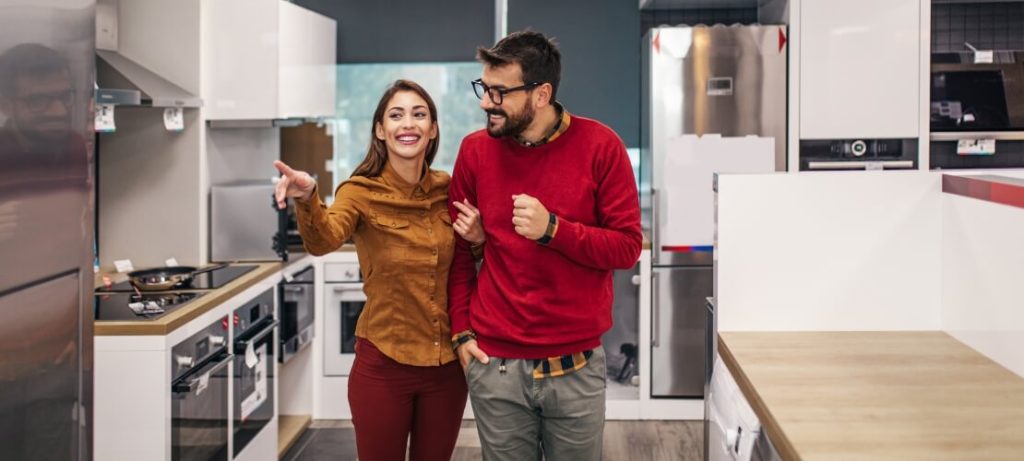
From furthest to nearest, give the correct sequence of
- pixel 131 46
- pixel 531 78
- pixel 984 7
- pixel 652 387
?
pixel 984 7 < pixel 652 387 < pixel 131 46 < pixel 531 78

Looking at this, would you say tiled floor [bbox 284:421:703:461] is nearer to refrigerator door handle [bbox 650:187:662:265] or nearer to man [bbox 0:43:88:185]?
refrigerator door handle [bbox 650:187:662:265]

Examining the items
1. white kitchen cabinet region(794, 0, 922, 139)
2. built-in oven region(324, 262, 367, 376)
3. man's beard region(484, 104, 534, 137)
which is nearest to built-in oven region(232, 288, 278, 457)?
built-in oven region(324, 262, 367, 376)

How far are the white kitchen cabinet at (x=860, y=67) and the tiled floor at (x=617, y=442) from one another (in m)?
1.47

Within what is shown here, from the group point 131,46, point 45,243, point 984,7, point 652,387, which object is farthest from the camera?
point 984,7

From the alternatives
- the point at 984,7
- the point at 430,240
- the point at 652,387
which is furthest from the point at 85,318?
the point at 984,7

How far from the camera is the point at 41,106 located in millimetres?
1336

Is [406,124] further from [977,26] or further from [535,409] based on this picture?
[977,26]

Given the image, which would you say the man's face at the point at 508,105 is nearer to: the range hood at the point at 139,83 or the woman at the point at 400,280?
the woman at the point at 400,280

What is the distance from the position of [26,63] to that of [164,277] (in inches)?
91.8

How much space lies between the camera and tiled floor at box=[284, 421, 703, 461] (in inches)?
171

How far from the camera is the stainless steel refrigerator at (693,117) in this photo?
4.78m

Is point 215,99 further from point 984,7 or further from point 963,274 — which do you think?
point 984,7

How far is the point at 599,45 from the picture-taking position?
5.34 meters

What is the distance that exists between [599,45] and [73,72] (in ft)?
13.5
